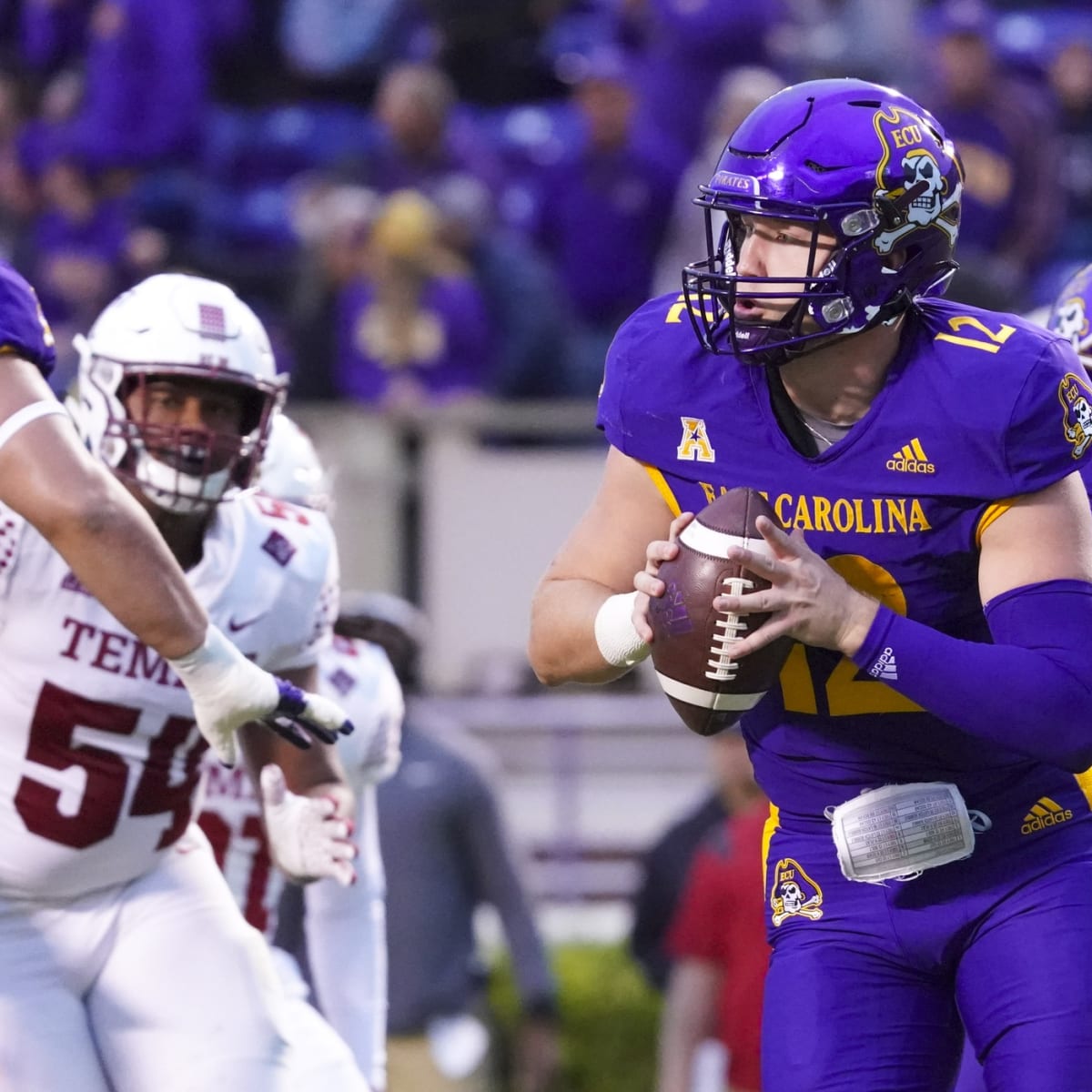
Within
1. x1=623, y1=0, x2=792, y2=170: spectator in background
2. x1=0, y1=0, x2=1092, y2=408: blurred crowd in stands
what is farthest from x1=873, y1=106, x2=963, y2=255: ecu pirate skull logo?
x1=623, y1=0, x2=792, y2=170: spectator in background

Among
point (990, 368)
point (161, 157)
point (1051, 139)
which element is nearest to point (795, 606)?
point (990, 368)

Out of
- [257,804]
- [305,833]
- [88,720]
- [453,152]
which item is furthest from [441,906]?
[453,152]

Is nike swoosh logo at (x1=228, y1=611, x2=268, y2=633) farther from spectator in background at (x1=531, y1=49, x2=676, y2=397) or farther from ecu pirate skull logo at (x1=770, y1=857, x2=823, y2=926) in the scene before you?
spectator in background at (x1=531, y1=49, x2=676, y2=397)

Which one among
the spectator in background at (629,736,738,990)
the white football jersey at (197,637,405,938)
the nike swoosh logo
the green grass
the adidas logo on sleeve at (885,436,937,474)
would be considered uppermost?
the adidas logo on sleeve at (885,436,937,474)

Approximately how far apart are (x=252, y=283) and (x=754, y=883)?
4.33 metres

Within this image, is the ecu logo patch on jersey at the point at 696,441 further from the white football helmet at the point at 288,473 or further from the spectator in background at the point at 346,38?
the spectator in background at the point at 346,38

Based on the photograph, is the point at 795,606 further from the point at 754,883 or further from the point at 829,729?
the point at 754,883

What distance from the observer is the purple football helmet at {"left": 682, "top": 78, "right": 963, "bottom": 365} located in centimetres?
313

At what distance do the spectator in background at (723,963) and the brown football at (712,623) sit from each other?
247 cm

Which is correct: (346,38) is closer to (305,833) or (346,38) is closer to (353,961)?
(353,961)

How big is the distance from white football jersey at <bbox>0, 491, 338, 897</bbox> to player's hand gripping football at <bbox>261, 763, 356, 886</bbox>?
0.16 metres

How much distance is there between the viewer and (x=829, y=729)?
3199mm

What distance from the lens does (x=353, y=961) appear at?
169 inches

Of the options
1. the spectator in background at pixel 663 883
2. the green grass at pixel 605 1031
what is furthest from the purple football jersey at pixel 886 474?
the green grass at pixel 605 1031
